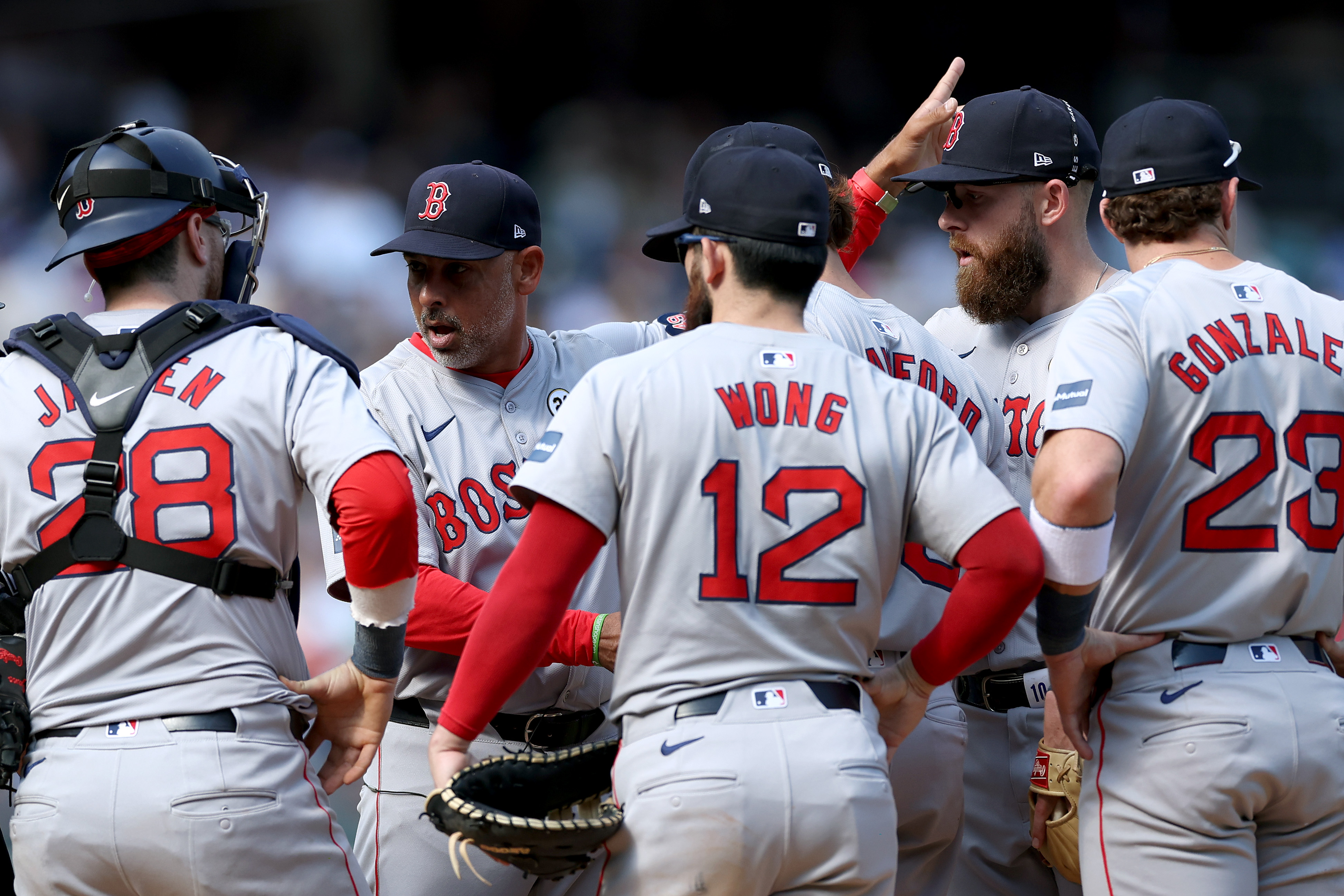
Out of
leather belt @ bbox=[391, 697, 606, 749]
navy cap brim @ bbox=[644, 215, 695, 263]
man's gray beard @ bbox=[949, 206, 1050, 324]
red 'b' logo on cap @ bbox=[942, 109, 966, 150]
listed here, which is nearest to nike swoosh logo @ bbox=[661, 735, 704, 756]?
navy cap brim @ bbox=[644, 215, 695, 263]

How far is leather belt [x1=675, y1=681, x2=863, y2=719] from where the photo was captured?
8.08 feet

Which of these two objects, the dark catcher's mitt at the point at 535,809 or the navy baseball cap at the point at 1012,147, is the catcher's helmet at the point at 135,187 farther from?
the navy baseball cap at the point at 1012,147

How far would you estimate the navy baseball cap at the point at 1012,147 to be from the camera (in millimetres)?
4012

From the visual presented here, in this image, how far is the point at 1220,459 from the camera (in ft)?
9.46

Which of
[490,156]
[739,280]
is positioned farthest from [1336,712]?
[490,156]

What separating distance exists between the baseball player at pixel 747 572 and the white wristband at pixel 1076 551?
0.79 feet

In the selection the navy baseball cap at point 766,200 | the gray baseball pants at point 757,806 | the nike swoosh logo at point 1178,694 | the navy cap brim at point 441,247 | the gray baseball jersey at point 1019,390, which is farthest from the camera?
the gray baseball jersey at point 1019,390

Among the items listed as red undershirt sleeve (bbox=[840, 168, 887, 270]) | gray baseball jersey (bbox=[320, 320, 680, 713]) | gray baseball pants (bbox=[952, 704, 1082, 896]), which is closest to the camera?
gray baseball jersey (bbox=[320, 320, 680, 713])

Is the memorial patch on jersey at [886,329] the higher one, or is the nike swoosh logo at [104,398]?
the nike swoosh logo at [104,398]

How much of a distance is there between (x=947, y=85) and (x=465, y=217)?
74.5 inches

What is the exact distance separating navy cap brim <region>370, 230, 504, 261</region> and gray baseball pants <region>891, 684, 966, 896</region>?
1.74 metres

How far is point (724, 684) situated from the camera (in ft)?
8.12

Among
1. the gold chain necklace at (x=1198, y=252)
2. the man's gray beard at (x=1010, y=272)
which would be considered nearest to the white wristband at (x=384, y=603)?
the gold chain necklace at (x=1198, y=252)

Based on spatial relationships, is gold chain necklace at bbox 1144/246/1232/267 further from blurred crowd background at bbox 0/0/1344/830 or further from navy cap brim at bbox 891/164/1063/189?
blurred crowd background at bbox 0/0/1344/830
